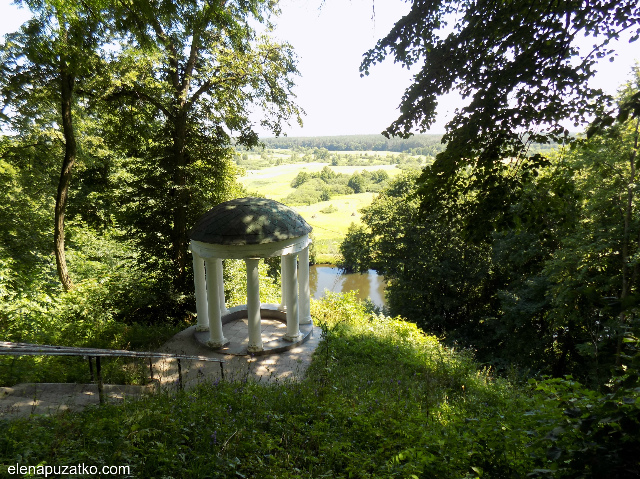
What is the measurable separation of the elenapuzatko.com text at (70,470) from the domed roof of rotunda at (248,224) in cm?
523

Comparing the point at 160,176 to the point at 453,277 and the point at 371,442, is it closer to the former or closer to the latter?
the point at 371,442

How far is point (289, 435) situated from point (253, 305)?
4.60 m

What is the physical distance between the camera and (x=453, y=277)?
18031mm

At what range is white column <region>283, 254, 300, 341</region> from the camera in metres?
8.86

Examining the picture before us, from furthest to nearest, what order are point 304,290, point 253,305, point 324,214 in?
point 324,214, point 304,290, point 253,305

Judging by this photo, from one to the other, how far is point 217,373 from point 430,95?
6513 millimetres

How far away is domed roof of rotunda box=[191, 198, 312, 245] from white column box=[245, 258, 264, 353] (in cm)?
65

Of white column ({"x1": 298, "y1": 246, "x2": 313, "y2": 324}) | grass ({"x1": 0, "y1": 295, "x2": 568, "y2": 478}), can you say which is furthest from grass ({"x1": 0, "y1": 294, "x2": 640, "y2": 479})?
white column ({"x1": 298, "y1": 246, "x2": 313, "y2": 324})

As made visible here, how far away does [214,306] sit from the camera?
29.1 feet

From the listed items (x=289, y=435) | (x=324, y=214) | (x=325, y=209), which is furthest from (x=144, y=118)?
(x=325, y=209)

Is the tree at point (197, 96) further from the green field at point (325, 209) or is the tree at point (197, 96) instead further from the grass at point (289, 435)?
the green field at point (325, 209)

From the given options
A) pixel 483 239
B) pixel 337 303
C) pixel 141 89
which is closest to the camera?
pixel 483 239

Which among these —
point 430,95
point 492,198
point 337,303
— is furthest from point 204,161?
point 492,198

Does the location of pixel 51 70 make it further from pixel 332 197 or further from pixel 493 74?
pixel 332 197
